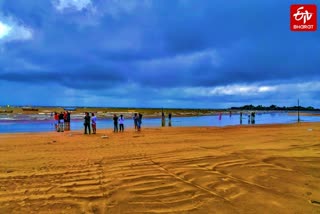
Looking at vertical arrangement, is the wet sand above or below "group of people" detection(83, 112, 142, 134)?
below

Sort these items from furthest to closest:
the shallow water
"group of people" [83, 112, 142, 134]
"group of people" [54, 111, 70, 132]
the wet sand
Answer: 1. the shallow water
2. "group of people" [54, 111, 70, 132]
3. "group of people" [83, 112, 142, 134]
4. the wet sand

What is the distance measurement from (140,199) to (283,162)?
5.73m

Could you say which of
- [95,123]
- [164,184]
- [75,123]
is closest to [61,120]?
[95,123]

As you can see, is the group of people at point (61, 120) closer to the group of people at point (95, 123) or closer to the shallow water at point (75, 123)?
the group of people at point (95, 123)

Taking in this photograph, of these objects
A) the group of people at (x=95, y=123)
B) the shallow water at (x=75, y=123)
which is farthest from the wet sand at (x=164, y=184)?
the shallow water at (x=75, y=123)

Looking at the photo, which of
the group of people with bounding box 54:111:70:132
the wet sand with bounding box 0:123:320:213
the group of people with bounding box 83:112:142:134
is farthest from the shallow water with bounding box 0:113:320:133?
the wet sand with bounding box 0:123:320:213

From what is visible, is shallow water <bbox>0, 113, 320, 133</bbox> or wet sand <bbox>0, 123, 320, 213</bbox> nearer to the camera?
wet sand <bbox>0, 123, 320, 213</bbox>

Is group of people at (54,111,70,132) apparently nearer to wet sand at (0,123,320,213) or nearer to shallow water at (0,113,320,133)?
shallow water at (0,113,320,133)

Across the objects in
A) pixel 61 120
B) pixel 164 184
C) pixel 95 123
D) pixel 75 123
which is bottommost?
pixel 164 184

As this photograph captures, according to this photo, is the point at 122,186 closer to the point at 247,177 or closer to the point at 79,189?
the point at 79,189

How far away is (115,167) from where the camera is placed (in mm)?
8867

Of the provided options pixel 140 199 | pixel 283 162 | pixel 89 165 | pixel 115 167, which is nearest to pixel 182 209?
pixel 140 199

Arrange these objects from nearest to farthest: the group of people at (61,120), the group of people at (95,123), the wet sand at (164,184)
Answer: the wet sand at (164,184)
the group of people at (95,123)
the group of people at (61,120)

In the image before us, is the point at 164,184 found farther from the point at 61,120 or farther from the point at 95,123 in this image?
the point at 61,120
